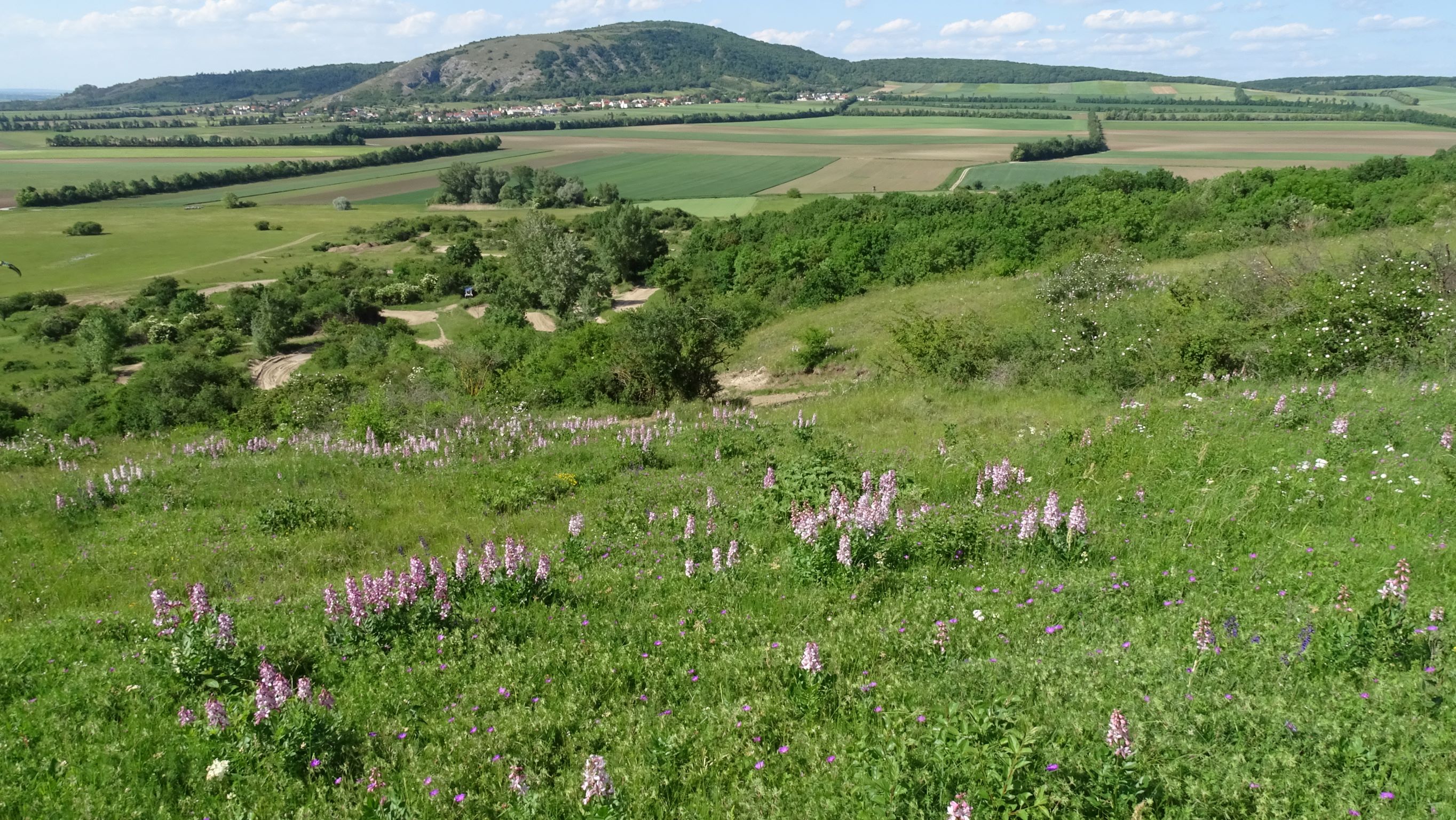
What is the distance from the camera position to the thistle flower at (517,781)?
444 centimetres

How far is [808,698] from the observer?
205 inches

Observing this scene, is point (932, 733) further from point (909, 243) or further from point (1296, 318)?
point (909, 243)

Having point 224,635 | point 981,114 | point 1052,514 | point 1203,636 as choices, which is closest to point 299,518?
point 224,635

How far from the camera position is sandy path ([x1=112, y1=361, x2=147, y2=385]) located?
47.7 metres

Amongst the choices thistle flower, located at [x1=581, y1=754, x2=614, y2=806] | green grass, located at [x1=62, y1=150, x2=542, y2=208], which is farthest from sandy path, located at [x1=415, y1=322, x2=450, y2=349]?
green grass, located at [x1=62, y1=150, x2=542, y2=208]

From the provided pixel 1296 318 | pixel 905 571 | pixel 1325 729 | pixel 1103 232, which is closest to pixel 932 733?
pixel 1325 729

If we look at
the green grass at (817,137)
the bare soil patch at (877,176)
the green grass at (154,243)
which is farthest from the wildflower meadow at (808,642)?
the green grass at (817,137)

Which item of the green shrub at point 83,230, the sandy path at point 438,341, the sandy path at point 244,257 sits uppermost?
the green shrub at point 83,230

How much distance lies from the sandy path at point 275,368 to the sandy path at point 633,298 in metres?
22.5

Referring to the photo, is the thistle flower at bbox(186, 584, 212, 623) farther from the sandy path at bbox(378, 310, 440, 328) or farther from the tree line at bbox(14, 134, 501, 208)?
the tree line at bbox(14, 134, 501, 208)

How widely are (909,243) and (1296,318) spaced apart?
33.3 m

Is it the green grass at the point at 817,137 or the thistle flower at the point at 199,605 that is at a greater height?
the green grass at the point at 817,137

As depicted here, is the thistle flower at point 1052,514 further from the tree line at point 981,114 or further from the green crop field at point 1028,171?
Result: the tree line at point 981,114

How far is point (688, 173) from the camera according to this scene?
121625mm
